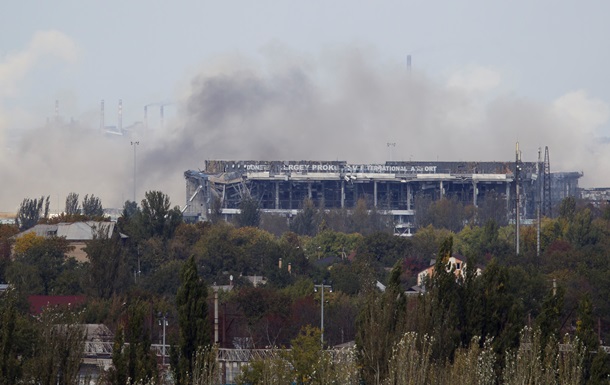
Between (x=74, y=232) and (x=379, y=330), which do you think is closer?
(x=379, y=330)

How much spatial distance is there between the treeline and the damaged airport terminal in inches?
868

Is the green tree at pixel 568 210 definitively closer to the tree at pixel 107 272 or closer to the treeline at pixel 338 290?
the treeline at pixel 338 290

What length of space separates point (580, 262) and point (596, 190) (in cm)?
9535

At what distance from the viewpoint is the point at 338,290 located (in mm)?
67875

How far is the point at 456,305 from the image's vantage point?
4059 cm

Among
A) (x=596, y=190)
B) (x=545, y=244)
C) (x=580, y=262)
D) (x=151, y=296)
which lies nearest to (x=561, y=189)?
(x=596, y=190)

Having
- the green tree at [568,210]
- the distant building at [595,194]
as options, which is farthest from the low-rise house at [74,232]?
the distant building at [595,194]

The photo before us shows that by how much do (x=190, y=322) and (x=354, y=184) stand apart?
113 meters

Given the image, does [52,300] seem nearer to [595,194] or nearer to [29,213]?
[29,213]

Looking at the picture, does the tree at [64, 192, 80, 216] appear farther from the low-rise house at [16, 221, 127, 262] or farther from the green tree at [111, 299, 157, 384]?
the green tree at [111, 299, 157, 384]

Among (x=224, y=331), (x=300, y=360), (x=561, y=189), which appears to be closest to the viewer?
(x=300, y=360)

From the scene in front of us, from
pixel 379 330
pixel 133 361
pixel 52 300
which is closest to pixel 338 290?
pixel 52 300

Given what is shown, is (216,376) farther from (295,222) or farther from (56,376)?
(295,222)

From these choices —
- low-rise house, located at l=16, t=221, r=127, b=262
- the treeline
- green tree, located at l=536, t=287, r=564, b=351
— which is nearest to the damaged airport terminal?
the treeline
